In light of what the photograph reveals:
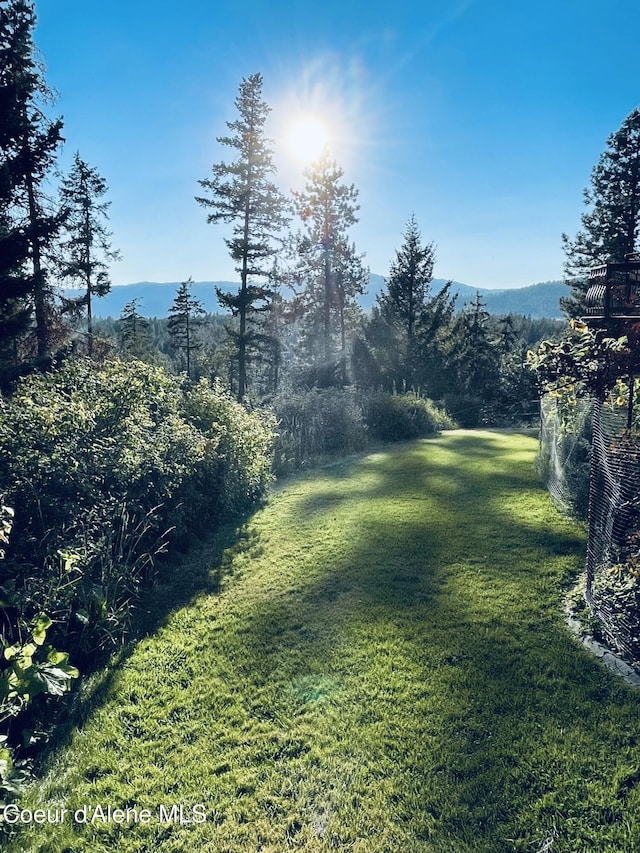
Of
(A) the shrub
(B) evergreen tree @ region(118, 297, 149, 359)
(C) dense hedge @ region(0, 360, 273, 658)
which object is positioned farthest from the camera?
(B) evergreen tree @ region(118, 297, 149, 359)

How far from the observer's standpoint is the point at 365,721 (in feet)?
10.4

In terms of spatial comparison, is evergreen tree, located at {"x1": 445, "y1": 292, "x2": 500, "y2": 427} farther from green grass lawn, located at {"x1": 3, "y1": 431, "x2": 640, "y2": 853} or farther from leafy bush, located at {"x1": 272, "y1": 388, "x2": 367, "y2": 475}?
green grass lawn, located at {"x1": 3, "y1": 431, "x2": 640, "y2": 853}

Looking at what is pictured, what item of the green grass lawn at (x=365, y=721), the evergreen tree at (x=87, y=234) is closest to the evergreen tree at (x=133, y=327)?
the evergreen tree at (x=87, y=234)

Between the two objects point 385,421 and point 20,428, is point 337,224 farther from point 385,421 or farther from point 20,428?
point 20,428

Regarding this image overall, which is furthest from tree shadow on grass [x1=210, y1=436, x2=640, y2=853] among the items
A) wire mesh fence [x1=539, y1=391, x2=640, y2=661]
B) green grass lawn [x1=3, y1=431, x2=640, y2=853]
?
wire mesh fence [x1=539, y1=391, x2=640, y2=661]

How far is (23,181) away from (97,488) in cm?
1068

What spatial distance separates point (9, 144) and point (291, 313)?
66.8 feet

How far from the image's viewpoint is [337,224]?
2745 centimetres

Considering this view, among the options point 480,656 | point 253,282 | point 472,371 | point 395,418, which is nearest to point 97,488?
point 480,656

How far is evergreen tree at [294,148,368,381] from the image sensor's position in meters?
26.8

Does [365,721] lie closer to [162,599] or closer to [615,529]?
[615,529]

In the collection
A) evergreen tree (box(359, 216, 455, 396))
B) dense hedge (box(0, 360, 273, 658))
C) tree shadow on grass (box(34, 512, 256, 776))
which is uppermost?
evergreen tree (box(359, 216, 455, 396))

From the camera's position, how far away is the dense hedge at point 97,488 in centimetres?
414

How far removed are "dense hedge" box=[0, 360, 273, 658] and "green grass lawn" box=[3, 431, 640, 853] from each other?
63 cm
